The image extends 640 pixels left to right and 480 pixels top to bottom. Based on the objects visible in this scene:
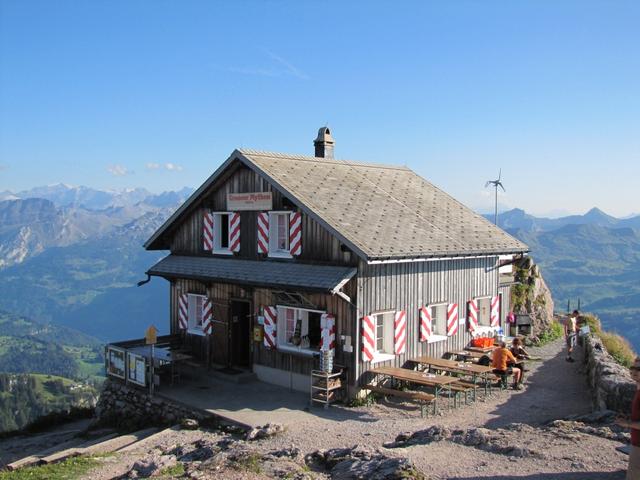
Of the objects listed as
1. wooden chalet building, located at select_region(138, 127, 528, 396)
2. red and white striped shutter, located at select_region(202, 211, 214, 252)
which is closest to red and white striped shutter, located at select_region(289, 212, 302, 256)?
wooden chalet building, located at select_region(138, 127, 528, 396)

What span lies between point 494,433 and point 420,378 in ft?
13.6

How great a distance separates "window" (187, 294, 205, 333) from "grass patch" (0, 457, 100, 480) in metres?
8.00

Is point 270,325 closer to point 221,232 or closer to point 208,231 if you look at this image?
point 221,232

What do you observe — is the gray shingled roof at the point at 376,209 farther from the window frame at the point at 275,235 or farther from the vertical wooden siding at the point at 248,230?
the window frame at the point at 275,235

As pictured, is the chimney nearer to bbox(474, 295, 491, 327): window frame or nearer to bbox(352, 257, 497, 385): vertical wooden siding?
bbox(352, 257, 497, 385): vertical wooden siding

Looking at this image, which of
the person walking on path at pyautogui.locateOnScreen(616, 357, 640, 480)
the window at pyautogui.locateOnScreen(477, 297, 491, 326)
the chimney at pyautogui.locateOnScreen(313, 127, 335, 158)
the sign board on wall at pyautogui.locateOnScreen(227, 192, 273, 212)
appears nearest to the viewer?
the person walking on path at pyautogui.locateOnScreen(616, 357, 640, 480)

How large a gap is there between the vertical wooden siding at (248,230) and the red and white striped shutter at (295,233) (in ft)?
0.42

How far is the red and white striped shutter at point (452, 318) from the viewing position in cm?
1981

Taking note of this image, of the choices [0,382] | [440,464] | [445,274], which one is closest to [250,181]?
[445,274]

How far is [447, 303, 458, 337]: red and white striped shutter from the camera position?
1981cm

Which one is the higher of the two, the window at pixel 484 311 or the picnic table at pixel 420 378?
the window at pixel 484 311

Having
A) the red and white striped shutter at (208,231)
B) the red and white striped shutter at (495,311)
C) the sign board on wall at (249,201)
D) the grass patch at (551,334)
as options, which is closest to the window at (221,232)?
the red and white striped shutter at (208,231)

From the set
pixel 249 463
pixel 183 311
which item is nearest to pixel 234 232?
pixel 183 311

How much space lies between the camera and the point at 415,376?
16359 mm
